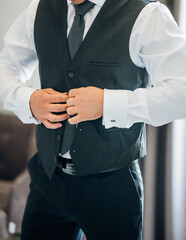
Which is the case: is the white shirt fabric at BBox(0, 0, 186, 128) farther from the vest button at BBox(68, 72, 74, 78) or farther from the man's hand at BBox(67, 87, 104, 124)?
the vest button at BBox(68, 72, 74, 78)

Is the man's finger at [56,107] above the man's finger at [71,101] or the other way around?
the other way around

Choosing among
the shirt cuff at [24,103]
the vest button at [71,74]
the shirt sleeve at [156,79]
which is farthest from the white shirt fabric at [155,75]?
the shirt cuff at [24,103]

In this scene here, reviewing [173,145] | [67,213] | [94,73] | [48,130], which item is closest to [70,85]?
[94,73]

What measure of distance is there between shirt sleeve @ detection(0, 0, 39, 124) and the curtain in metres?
0.84

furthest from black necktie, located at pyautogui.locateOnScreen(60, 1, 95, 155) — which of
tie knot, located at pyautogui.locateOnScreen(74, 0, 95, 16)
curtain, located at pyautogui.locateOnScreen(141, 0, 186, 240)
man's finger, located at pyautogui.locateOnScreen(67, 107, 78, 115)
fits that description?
curtain, located at pyautogui.locateOnScreen(141, 0, 186, 240)

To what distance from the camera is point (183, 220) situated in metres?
1.96

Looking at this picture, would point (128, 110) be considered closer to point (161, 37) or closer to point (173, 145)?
point (161, 37)

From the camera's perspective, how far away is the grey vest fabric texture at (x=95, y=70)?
1.07 m

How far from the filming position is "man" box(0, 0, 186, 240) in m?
1.04

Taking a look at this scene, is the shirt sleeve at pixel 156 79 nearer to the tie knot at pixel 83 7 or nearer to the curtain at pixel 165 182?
the tie knot at pixel 83 7

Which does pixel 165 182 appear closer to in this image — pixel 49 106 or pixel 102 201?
pixel 102 201

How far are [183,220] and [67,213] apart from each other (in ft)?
3.28

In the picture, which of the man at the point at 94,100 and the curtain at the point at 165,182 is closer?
the man at the point at 94,100

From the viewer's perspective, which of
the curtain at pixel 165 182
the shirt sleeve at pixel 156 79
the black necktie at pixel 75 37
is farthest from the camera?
the curtain at pixel 165 182
